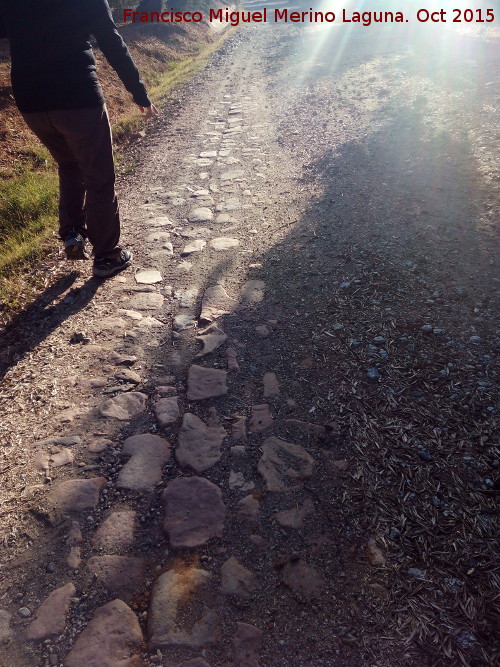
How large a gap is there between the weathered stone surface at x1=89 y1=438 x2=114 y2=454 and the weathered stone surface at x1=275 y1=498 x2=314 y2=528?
3.12ft

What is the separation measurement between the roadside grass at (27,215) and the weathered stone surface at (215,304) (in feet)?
4.38

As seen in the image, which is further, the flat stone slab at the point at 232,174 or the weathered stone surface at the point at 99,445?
the flat stone slab at the point at 232,174

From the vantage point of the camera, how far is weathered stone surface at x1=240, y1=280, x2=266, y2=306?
11.7 ft

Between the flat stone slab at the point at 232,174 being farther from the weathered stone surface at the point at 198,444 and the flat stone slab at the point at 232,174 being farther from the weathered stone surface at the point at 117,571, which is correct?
the weathered stone surface at the point at 117,571

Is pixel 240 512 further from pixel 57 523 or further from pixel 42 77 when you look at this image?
pixel 42 77

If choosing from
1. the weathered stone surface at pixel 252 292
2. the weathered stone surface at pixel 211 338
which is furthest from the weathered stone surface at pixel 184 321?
the weathered stone surface at pixel 252 292

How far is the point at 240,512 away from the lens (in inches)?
84.9

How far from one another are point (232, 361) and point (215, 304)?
0.68m

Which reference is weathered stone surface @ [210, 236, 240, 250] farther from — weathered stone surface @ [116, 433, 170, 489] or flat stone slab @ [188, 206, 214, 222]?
weathered stone surface @ [116, 433, 170, 489]

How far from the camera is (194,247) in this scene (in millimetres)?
4363

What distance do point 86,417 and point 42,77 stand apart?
2233 mm

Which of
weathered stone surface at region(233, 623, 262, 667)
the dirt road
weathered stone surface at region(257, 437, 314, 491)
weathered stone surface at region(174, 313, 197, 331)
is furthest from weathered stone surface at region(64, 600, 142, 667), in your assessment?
weathered stone surface at region(174, 313, 197, 331)

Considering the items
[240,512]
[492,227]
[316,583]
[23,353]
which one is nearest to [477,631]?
[316,583]

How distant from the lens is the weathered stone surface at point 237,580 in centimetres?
187
